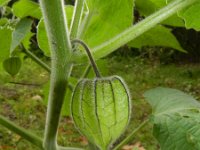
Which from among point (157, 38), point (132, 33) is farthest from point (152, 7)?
point (132, 33)

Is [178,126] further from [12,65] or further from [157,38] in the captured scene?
[12,65]

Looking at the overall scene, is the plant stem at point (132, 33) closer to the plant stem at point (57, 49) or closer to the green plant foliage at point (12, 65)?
the plant stem at point (57, 49)

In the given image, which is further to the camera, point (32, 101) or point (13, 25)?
point (32, 101)

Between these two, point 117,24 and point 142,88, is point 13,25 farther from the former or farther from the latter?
point 142,88

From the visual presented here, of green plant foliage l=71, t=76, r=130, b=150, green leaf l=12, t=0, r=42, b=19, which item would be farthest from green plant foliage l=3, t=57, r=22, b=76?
green plant foliage l=71, t=76, r=130, b=150

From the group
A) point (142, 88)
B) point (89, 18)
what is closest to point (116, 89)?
point (89, 18)

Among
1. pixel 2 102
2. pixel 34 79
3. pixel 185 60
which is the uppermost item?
pixel 185 60
